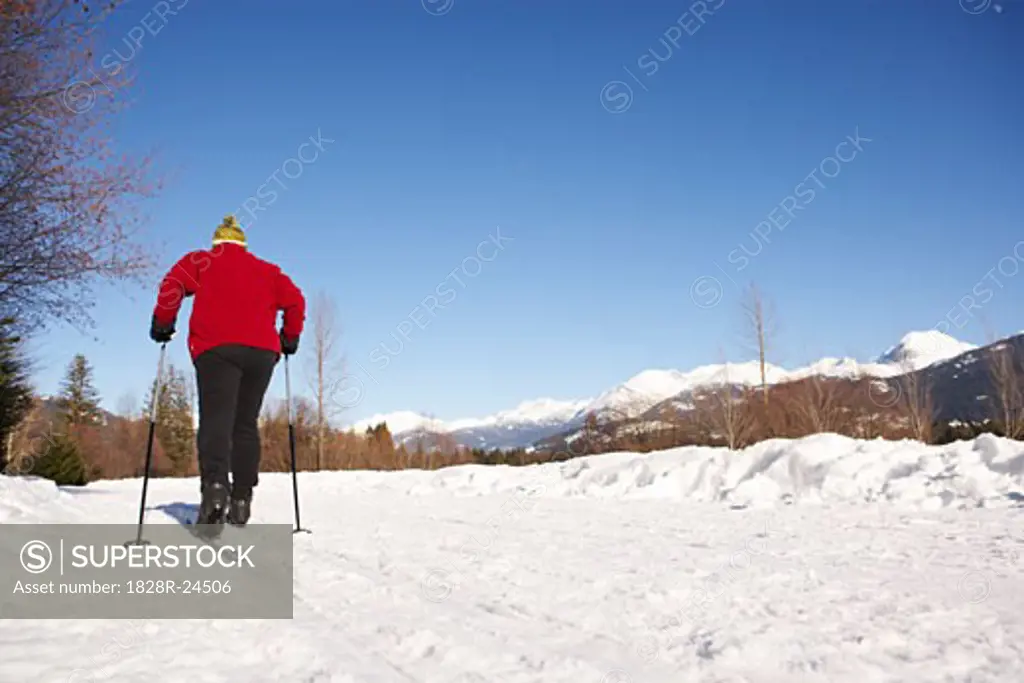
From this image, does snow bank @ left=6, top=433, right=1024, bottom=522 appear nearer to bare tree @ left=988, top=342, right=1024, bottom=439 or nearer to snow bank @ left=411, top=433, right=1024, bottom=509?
snow bank @ left=411, top=433, right=1024, bottom=509

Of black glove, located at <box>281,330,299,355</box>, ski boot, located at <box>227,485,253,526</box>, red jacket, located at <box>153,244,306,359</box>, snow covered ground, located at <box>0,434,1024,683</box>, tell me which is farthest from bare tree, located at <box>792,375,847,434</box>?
red jacket, located at <box>153,244,306,359</box>

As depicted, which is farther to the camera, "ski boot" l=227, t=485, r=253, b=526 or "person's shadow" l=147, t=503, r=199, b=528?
"person's shadow" l=147, t=503, r=199, b=528

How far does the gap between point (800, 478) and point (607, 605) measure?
19.5 ft

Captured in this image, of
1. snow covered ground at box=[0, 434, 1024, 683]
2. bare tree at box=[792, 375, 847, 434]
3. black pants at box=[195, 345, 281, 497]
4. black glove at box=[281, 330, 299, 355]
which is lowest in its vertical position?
snow covered ground at box=[0, 434, 1024, 683]

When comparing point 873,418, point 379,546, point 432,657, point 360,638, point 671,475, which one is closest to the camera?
point 432,657

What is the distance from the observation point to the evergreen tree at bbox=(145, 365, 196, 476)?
49531 millimetres

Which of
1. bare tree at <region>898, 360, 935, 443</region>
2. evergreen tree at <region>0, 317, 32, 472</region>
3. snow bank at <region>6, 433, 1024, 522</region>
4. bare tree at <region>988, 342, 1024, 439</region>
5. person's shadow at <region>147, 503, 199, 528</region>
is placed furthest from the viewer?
bare tree at <region>988, 342, 1024, 439</region>

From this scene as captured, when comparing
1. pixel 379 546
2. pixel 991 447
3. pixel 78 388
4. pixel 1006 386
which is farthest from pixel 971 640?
pixel 78 388

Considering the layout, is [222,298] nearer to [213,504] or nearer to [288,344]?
[288,344]

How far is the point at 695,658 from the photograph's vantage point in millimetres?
2102

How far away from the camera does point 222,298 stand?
14.4 ft

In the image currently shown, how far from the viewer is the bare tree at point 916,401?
1969cm

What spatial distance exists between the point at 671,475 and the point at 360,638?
7.29m

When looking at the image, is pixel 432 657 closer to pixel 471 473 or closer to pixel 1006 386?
pixel 471 473
